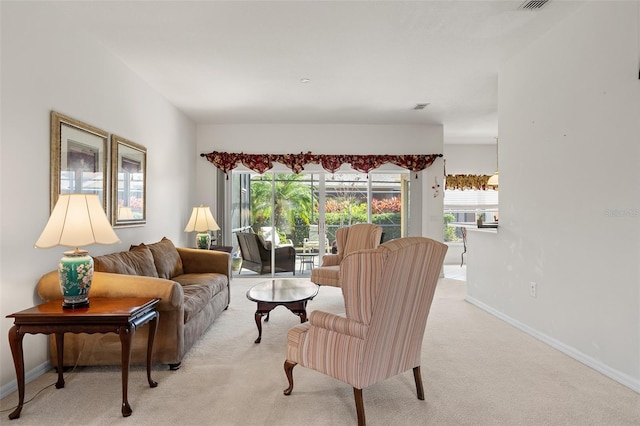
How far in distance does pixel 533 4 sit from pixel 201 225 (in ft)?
14.7

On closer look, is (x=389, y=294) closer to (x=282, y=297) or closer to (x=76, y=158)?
(x=282, y=297)

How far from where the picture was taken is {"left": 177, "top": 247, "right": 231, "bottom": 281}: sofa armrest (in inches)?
174

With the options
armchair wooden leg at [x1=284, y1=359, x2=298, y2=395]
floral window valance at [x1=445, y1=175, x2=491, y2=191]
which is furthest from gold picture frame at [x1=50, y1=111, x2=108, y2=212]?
floral window valance at [x1=445, y1=175, x2=491, y2=191]

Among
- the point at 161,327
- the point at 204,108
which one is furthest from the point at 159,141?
the point at 161,327

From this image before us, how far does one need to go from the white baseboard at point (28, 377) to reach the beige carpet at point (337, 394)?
0.04 meters

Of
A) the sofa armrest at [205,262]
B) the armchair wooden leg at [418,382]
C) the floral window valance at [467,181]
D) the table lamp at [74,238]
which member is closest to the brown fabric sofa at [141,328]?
the table lamp at [74,238]

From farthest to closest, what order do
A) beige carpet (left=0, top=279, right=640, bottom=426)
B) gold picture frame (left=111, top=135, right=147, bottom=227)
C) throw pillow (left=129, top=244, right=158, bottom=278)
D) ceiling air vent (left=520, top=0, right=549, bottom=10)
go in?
gold picture frame (left=111, top=135, right=147, bottom=227) < throw pillow (left=129, top=244, right=158, bottom=278) < ceiling air vent (left=520, top=0, right=549, bottom=10) < beige carpet (left=0, top=279, right=640, bottom=426)

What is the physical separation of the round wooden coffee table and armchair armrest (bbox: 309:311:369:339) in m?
1.11

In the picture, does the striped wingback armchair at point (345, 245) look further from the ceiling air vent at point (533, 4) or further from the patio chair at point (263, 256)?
the ceiling air vent at point (533, 4)

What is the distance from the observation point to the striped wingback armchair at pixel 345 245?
458 cm

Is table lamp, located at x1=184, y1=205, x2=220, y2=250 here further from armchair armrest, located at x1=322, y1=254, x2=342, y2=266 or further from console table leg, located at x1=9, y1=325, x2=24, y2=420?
console table leg, located at x1=9, y1=325, x2=24, y2=420

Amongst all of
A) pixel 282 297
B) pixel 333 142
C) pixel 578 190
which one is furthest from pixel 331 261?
pixel 578 190

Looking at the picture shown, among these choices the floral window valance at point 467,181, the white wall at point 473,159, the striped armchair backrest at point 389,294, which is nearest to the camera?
the striped armchair backrest at point 389,294

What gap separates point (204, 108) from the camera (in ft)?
18.0
